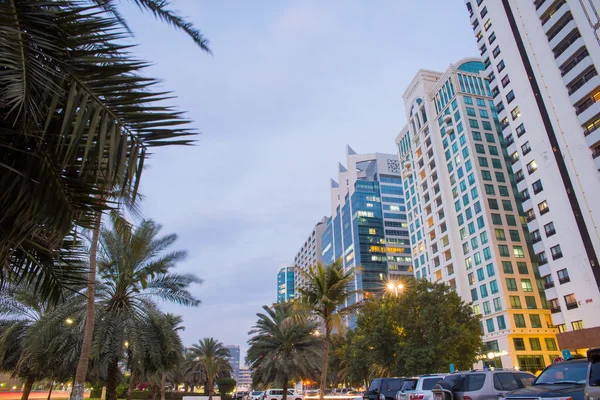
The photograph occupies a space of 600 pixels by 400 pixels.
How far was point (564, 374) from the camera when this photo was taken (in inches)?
347

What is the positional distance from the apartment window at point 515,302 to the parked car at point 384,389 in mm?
43727

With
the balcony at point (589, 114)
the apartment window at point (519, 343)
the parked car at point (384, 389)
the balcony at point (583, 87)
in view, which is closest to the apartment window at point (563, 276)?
the apartment window at point (519, 343)

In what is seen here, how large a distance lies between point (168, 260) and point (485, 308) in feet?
175

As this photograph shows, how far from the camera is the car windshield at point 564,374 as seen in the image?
849 cm

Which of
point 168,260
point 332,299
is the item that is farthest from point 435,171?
point 168,260

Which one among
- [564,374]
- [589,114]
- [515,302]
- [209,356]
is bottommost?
[564,374]

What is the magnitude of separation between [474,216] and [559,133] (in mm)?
21138

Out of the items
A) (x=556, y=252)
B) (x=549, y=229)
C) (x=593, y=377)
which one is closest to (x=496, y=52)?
(x=549, y=229)

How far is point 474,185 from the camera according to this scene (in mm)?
64938

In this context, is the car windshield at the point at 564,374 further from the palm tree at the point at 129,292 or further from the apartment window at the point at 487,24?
the apartment window at the point at 487,24

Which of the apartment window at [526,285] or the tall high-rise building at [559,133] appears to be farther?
the apartment window at [526,285]

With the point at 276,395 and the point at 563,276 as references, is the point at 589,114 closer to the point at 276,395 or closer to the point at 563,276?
the point at 563,276

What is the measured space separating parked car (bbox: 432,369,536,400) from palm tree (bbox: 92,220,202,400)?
497 inches

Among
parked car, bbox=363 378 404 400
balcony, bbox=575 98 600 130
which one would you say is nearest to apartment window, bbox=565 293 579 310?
balcony, bbox=575 98 600 130
